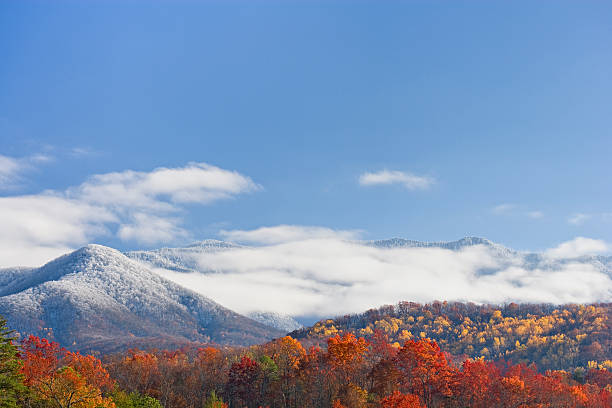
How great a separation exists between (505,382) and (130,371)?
90394 mm

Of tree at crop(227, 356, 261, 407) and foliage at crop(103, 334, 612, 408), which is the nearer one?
foliage at crop(103, 334, 612, 408)

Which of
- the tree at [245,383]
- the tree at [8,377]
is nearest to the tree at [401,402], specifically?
the tree at [245,383]

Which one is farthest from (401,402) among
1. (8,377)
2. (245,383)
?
(8,377)

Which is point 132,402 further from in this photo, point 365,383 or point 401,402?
point 365,383

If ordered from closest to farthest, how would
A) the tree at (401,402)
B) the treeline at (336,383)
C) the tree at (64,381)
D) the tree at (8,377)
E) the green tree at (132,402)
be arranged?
the tree at (8,377) < the tree at (64,381) < the tree at (401,402) < the green tree at (132,402) < the treeline at (336,383)

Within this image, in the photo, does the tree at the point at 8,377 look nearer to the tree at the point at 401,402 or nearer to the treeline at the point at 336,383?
the treeline at the point at 336,383

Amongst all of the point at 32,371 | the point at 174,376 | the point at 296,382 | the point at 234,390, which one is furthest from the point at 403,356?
the point at 32,371

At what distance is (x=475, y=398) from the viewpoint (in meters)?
107

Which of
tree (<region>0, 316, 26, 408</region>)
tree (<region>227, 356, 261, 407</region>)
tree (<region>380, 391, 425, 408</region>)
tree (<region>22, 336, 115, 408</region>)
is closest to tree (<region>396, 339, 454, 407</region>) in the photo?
tree (<region>380, 391, 425, 408</region>)

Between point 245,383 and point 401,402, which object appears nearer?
point 401,402

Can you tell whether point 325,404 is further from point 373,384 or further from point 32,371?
point 32,371

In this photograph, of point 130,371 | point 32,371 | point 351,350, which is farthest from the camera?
point 130,371

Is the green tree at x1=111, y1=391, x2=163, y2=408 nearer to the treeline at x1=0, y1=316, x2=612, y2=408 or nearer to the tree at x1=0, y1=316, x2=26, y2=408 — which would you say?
the treeline at x1=0, y1=316, x2=612, y2=408

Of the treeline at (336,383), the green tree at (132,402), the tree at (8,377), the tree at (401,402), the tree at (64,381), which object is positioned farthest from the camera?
the treeline at (336,383)
